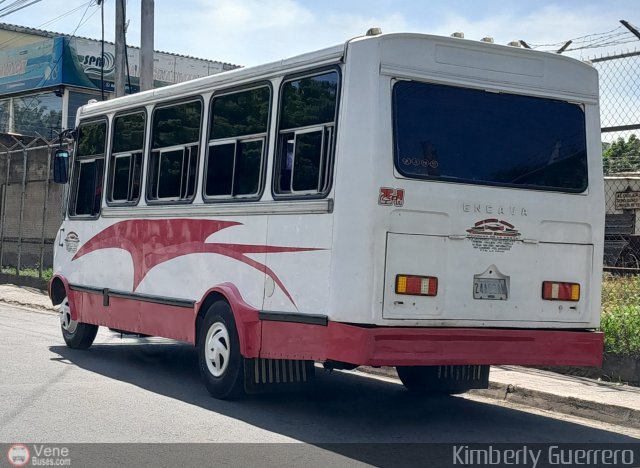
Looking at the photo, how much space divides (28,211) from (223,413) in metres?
18.3

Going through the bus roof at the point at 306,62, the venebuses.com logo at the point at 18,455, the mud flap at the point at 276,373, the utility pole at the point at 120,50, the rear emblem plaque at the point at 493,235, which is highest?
the utility pole at the point at 120,50

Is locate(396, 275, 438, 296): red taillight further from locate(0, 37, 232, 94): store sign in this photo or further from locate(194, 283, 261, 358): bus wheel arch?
locate(0, 37, 232, 94): store sign

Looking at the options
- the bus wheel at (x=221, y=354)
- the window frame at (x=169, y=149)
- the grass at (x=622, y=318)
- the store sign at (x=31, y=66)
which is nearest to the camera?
the bus wheel at (x=221, y=354)

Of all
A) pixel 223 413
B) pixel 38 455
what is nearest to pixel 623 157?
pixel 223 413

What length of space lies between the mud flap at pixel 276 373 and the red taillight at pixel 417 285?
156cm

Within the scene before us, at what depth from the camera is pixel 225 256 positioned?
31.8ft

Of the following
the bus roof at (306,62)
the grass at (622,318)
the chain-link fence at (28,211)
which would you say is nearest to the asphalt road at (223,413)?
the grass at (622,318)

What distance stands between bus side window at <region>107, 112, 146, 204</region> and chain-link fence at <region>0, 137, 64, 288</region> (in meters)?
10.3

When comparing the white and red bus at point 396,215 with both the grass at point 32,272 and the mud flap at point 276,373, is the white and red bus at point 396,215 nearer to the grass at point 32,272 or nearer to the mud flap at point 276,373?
the mud flap at point 276,373

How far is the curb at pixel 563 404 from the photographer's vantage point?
9.14m

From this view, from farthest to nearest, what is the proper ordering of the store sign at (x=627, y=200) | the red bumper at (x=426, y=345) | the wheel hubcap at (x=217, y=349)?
the store sign at (x=627, y=200)
the wheel hubcap at (x=217, y=349)
the red bumper at (x=426, y=345)

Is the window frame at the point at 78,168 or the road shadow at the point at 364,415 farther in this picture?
the window frame at the point at 78,168

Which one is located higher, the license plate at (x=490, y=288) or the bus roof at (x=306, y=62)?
the bus roof at (x=306, y=62)

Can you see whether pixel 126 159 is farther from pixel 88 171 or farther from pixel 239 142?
pixel 239 142
